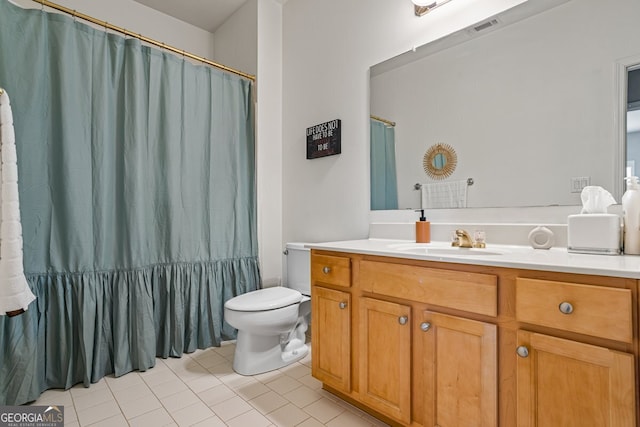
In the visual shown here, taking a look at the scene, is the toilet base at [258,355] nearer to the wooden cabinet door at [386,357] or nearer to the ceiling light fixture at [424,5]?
the wooden cabinet door at [386,357]

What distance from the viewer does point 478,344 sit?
1.03 metres

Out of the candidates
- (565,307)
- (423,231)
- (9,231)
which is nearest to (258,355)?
(423,231)

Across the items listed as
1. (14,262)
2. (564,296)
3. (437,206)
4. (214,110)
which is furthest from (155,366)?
(564,296)

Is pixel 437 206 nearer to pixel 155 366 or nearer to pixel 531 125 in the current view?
pixel 531 125

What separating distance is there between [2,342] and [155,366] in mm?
743

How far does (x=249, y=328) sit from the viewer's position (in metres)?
1.82

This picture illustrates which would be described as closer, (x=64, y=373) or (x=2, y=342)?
(x=2, y=342)

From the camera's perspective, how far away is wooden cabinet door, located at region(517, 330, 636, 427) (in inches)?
30.6

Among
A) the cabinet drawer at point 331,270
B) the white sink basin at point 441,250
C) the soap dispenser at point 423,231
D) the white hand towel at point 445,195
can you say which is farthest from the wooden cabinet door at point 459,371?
the white hand towel at point 445,195

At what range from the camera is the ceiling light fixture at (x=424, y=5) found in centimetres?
162

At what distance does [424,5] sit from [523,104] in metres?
0.74

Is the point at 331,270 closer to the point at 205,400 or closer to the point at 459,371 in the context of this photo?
the point at 459,371

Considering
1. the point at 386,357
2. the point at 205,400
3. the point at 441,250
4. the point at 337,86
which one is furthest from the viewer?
the point at 337,86

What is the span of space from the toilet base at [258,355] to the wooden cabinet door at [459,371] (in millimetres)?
1015
